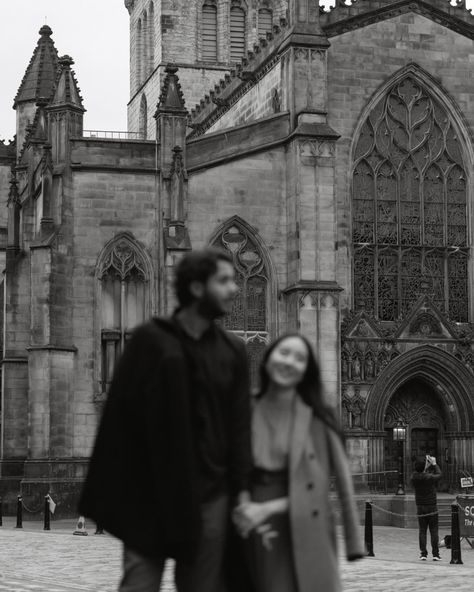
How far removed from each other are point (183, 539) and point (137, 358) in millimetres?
863

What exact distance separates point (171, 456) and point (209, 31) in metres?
53.4

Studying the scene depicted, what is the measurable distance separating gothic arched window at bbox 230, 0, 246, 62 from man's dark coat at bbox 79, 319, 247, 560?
5235 cm

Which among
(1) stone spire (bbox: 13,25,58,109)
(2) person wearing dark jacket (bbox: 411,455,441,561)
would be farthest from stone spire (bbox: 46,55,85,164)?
(2) person wearing dark jacket (bbox: 411,455,441,561)

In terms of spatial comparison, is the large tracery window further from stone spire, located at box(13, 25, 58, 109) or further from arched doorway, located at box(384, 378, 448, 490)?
stone spire, located at box(13, 25, 58, 109)

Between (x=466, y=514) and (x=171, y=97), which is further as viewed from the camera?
(x=171, y=97)

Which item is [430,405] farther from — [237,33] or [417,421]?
[237,33]

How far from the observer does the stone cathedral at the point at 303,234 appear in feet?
114

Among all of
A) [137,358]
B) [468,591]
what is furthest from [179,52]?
[137,358]

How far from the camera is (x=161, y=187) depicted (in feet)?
117

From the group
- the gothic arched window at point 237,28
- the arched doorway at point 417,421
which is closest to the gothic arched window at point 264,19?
the gothic arched window at point 237,28

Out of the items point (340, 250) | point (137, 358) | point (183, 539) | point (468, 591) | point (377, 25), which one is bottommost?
point (468, 591)

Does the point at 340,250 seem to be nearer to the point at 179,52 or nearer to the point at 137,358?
the point at 179,52

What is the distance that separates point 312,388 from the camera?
22.1 feet

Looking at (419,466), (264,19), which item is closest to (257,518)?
(419,466)
